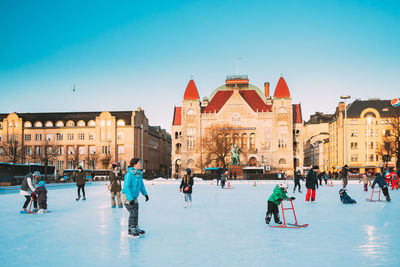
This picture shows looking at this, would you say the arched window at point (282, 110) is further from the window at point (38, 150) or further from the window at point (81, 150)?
the window at point (38, 150)

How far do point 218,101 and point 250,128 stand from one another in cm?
1092

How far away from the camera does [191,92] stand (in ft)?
288

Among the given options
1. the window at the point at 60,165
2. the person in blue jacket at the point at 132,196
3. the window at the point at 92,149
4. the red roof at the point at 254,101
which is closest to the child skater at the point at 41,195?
the person in blue jacket at the point at 132,196

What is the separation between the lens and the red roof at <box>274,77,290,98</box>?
→ 8556 cm

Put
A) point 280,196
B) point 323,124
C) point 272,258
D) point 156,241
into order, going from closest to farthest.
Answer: point 272,258, point 156,241, point 280,196, point 323,124

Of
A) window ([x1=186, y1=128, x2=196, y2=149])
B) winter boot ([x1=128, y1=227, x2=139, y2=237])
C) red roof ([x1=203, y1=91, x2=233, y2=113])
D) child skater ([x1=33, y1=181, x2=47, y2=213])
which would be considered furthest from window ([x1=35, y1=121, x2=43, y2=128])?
winter boot ([x1=128, y1=227, x2=139, y2=237])

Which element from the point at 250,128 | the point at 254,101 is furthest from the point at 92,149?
the point at 254,101

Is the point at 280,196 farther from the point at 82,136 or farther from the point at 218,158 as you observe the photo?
the point at 82,136

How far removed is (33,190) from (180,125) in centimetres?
7778

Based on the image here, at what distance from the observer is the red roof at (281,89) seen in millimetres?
85562

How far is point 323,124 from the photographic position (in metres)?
112

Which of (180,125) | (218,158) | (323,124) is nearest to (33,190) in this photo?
(218,158)

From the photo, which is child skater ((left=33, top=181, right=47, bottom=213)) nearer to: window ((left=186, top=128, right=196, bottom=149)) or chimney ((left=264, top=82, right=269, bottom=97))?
window ((left=186, top=128, right=196, bottom=149))

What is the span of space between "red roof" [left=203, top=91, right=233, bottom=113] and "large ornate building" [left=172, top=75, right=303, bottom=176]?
452 millimetres
